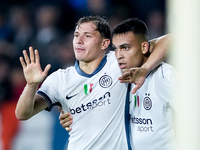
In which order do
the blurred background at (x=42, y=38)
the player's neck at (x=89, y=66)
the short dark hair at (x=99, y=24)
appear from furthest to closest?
the blurred background at (x=42, y=38) → the short dark hair at (x=99, y=24) → the player's neck at (x=89, y=66)

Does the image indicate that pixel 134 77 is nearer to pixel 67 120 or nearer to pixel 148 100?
pixel 148 100

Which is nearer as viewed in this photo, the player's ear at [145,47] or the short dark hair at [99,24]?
the player's ear at [145,47]

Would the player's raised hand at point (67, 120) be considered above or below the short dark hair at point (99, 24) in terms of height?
below

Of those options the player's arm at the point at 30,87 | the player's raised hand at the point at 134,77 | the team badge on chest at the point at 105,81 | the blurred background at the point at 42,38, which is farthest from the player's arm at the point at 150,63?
the blurred background at the point at 42,38

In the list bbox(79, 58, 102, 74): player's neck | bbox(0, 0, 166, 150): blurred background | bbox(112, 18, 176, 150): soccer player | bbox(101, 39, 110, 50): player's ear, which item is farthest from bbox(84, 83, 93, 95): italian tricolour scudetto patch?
bbox(0, 0, 166, 150): blurred background

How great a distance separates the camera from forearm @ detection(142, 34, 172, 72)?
2002mm

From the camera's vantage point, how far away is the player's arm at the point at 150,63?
1.85 metres

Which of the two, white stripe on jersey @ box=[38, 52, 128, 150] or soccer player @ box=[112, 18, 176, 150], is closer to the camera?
soccer player @ box=[112, 18, 176, 150]

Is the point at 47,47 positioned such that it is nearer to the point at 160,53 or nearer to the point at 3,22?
the point at 3,22

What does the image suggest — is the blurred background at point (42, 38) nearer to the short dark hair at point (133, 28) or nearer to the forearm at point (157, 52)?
the short dark hair at point (133, 28)

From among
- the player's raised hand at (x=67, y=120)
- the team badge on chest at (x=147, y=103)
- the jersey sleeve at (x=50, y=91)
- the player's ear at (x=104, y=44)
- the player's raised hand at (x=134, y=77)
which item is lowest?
the player's raised hand at (x=67, y=120)

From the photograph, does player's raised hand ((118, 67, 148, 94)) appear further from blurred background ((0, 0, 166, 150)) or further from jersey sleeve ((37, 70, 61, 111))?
blurred background ((0, 0, 166, 150))

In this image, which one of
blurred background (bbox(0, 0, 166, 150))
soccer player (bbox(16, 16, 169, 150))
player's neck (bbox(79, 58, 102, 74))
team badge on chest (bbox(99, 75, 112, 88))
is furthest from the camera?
blurred background (bbox(0, 0, 166, 150))

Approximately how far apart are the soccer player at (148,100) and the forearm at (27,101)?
560 mm
